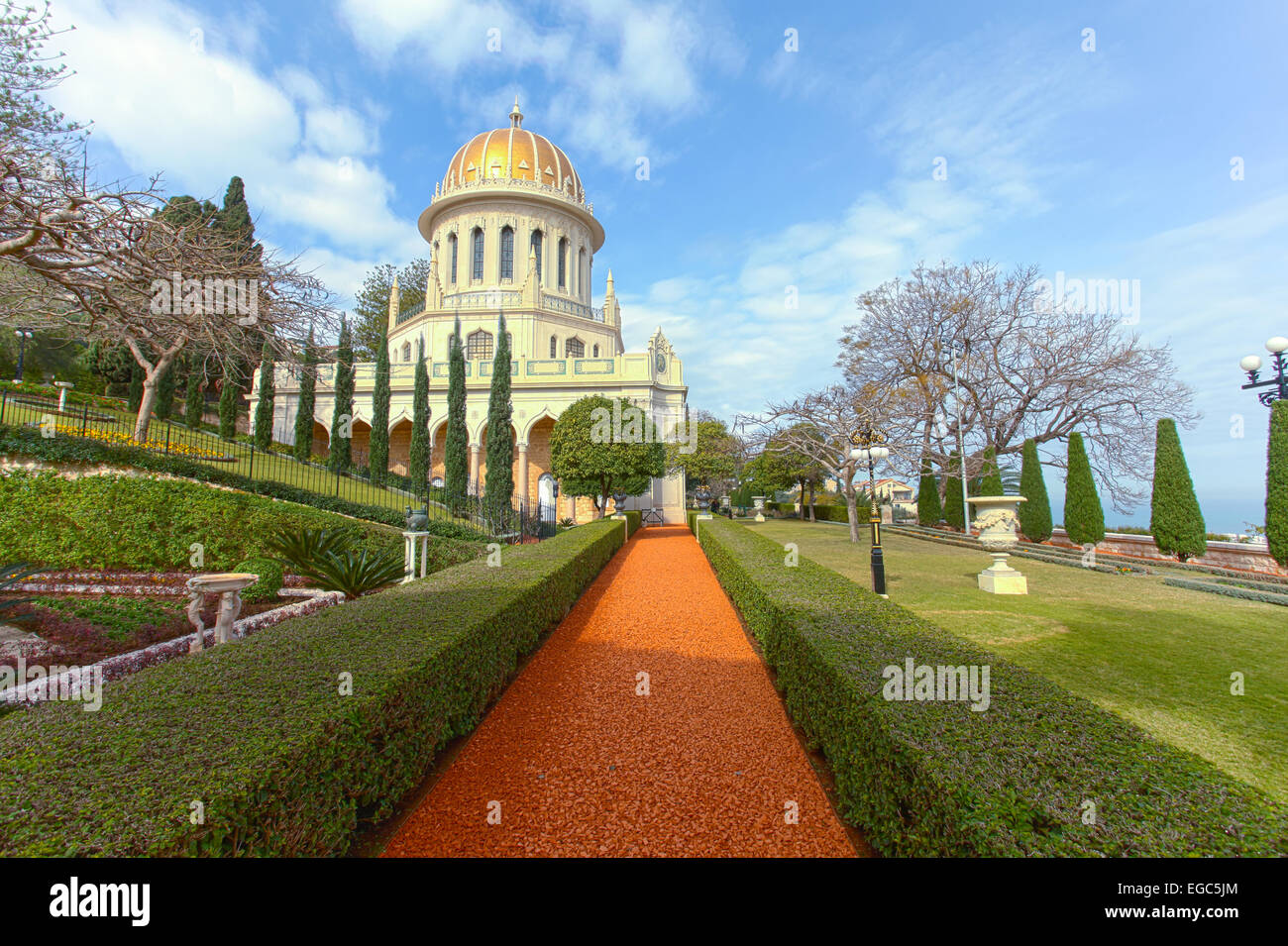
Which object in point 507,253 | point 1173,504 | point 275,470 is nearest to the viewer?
point 1173,504

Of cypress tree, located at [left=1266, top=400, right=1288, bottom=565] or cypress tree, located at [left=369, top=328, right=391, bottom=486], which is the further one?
cypress tree, located at [left=369, top=328, right=391, bottom=486]

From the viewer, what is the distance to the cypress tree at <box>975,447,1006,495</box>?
20016mm

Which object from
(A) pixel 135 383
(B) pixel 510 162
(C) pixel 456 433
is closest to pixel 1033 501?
(C) pixel 456 433

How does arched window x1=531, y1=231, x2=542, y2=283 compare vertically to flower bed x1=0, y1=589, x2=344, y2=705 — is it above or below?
above

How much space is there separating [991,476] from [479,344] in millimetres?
25080

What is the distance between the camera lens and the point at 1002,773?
1.98 meters

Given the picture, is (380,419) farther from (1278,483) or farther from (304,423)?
(1278,483)

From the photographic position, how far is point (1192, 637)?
626 cm

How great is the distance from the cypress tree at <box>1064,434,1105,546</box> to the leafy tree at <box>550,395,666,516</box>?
1341 cm

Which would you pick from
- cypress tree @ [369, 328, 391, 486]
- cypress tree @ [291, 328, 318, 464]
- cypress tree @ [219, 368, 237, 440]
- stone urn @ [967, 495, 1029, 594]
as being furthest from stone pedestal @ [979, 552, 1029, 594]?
cypress tree @ [219, 368, 237, 440]

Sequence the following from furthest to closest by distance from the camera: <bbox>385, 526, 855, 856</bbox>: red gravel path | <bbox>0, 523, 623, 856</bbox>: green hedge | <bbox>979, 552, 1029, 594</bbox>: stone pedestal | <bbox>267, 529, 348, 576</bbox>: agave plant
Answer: <bbox>979, 552, 1029, 594</bbox>: stone pedestal < <bbox>267, 529, 348, 576</bbox>: agave plant < <bbox>385, 526, 855, 856</bbox>: red gravel path < <bbox>0, 523, 623, 856</bbox>: green hedge

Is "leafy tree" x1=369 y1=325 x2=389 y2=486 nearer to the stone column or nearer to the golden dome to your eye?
the stone column
